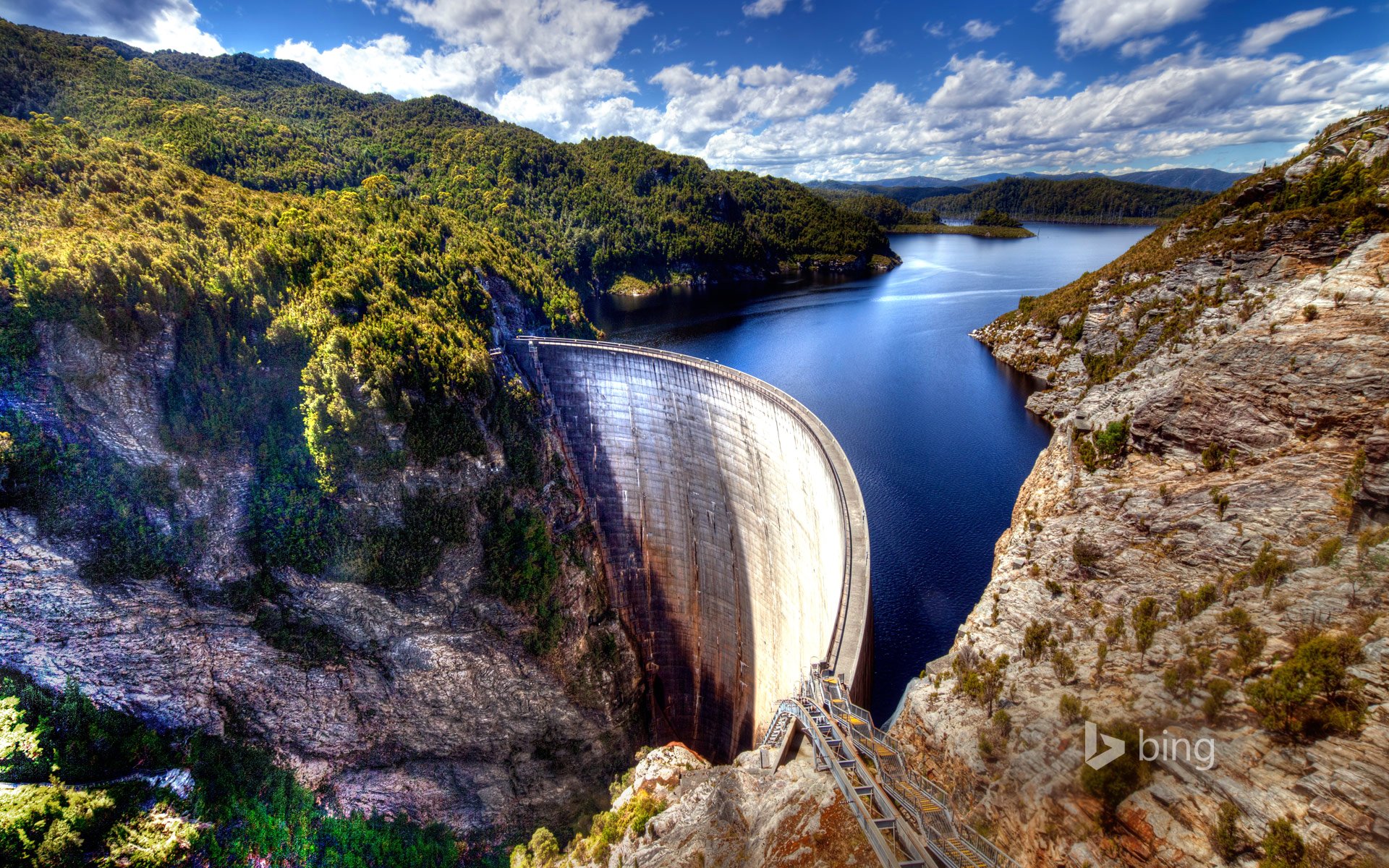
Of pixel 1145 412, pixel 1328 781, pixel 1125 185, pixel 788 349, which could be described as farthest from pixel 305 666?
pixel 1125 185

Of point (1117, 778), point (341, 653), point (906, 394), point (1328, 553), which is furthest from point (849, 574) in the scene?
point (906, 394)

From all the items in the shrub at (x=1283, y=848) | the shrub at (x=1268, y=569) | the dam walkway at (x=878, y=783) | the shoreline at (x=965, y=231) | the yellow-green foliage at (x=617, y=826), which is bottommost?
the yellow-green foliage at (x=617, y=826)

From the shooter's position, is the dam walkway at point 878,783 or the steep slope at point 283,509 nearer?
the dam walkway at point 878,783

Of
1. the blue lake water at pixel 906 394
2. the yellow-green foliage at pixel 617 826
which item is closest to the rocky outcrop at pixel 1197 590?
the yellow-green foliage at pixel 617 826

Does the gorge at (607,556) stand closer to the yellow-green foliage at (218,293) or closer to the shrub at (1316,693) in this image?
the shrub at (1316,693)

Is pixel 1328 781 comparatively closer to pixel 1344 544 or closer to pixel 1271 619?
pixel 1271 619

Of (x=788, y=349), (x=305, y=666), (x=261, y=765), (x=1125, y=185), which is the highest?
(x=1125, y=185)

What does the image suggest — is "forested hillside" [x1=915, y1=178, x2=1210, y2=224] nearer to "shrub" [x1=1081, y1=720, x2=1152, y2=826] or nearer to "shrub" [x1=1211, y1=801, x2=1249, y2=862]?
"shrub" [x1=1081, y1=720, x2=1152, y2=826]
